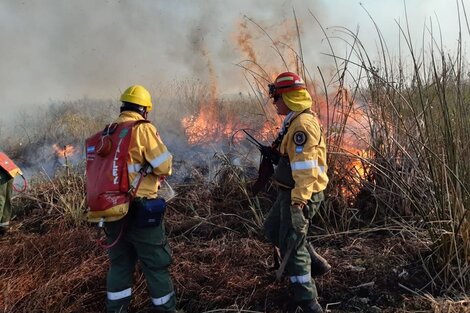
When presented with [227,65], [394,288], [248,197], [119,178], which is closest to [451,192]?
[394,288]

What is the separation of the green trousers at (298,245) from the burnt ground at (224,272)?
21 cm

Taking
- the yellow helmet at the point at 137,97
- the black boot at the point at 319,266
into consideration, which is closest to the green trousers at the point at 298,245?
the black boot at the point at 319,266

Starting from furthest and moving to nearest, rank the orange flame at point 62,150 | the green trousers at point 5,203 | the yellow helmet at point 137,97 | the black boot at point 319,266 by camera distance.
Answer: the orange flame at point 62,150 < the green trousers at point 5,203 < the black boot at point 319,266 < the yellow helmet at point 137,97

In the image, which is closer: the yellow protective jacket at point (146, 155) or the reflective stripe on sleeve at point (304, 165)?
the reflective stripe on sleeve at point (304, 165)

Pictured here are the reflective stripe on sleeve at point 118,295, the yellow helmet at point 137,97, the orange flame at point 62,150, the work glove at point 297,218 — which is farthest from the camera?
the orange flame at point 62,150

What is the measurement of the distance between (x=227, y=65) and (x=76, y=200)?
5.75 metres

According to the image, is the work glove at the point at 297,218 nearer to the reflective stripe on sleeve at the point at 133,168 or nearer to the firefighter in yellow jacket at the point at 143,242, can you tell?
the firefighter in yellow jacket at the point at 143,242

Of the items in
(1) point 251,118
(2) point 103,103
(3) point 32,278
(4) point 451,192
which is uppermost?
(2) point 103,103

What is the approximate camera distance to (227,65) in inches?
387

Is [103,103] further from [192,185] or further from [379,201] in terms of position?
[379,201]

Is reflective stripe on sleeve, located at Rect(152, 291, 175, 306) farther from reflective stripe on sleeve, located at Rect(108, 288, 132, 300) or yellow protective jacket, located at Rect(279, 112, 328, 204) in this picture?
yellow protective jacket, located at Rect(279, 112, 328, 204)

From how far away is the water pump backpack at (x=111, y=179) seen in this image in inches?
117

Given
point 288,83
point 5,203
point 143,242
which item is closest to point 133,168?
point 143,242

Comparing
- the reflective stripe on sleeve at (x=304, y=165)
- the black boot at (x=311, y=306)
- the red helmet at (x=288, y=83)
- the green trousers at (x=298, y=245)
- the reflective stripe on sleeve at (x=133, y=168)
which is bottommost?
the black boot at (x=311, y=306)
